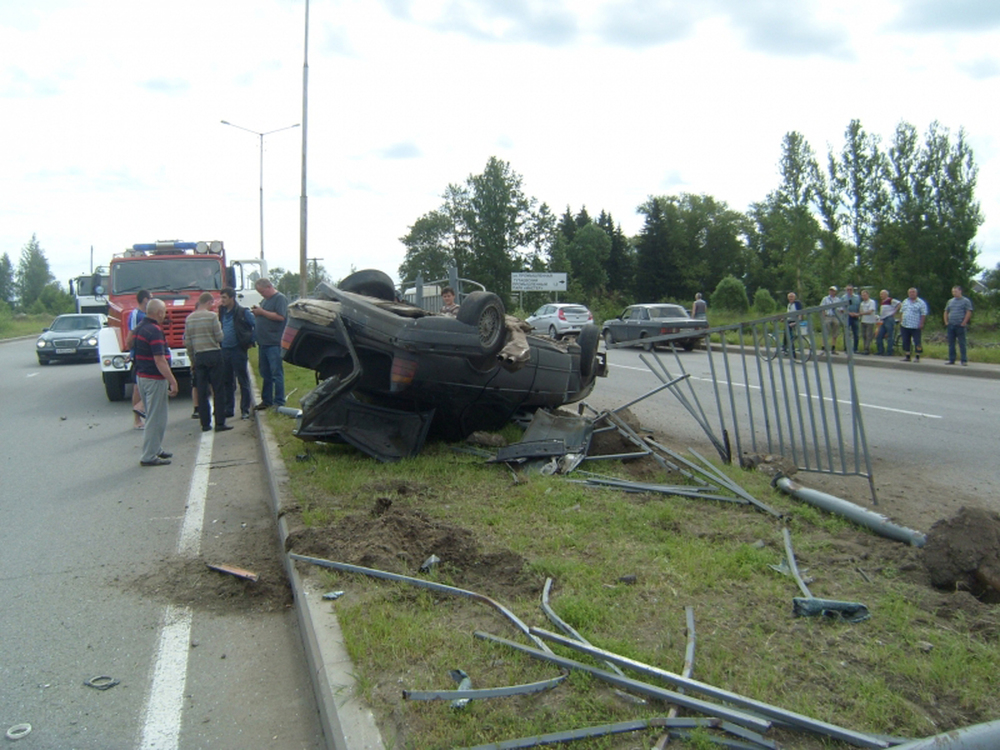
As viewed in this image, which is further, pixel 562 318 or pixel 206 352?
pixel 562 318

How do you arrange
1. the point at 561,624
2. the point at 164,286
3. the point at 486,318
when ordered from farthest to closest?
the point at 164,286 → the point at 486,318 → the point at 561,624

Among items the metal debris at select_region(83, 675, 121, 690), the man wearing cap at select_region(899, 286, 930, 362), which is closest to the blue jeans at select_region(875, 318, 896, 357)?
the man wearing cap at select_region(899, 286, 930, 362)

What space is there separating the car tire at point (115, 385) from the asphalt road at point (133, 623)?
5380 mm

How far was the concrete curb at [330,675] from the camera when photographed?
2848 mm

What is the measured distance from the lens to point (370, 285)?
28.3 feet

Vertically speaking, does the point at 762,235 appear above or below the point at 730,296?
above

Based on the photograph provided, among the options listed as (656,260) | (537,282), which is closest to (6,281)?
(656,260)

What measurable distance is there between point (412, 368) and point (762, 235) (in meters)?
90.8

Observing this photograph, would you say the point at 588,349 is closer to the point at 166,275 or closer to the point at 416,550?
the point at 416,550

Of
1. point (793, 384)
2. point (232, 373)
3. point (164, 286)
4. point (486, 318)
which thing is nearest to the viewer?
point (486, 318)

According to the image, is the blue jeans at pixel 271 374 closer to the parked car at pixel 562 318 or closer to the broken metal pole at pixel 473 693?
the broken metal pole at pixel 473 693

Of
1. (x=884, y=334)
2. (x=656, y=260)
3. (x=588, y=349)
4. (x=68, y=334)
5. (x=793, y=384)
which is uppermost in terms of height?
(x=656, y=260)

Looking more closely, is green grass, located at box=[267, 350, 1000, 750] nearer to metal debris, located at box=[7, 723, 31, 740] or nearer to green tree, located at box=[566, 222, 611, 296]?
metal debris, located at box=[7, 723, 31, 740]

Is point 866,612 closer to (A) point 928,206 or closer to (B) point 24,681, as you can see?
(B) point 24,681
